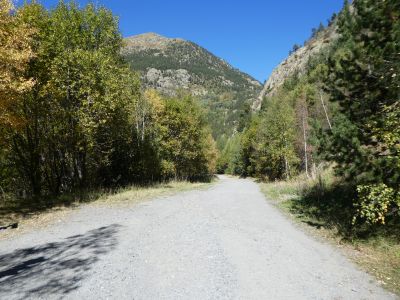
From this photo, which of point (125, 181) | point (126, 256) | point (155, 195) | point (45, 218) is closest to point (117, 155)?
point (125, 181)

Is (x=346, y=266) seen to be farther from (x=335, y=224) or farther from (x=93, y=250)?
(x=93, y=250)

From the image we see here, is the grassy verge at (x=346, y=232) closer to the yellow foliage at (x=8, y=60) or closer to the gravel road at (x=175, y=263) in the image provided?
the gravel road at (x=175, y=263)

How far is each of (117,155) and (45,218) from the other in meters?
16.8

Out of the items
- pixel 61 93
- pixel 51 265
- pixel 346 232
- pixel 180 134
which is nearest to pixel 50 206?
pixel 61 93

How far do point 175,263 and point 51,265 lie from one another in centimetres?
293

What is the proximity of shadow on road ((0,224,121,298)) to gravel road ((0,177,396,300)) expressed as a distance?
0.02 metres

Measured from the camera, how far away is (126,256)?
27.3ft

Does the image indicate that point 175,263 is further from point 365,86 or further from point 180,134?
point 180,134

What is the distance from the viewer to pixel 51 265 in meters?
7.64

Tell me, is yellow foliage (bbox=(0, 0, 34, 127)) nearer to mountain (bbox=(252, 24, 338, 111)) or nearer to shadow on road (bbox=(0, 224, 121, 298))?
shadow on road (bbox=(0, 224, 121, 298))

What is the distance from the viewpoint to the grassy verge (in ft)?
26.2

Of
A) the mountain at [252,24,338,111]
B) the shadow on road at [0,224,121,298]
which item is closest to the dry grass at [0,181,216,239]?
the shadow on road at [0,224,121,298]

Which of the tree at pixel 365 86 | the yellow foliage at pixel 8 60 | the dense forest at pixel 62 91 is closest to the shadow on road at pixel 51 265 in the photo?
the yellow foliage at pixel 8 60

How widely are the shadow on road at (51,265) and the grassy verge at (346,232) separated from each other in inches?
265
